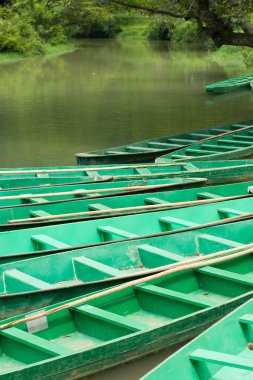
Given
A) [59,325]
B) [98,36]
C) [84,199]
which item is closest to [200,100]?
[84,199]

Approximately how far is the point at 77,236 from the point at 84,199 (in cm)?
133

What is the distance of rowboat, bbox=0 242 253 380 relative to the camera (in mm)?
6148

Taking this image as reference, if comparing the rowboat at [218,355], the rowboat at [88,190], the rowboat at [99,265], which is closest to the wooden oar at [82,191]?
the rowboat at [88,190]

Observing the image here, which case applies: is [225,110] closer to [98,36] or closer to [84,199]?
[84,199]

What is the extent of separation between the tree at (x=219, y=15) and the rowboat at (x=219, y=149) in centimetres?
228

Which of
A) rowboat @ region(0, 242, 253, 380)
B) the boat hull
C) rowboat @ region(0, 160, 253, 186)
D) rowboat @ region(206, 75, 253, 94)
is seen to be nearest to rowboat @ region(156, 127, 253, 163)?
rowboat @ region(0, 160, 253, 186)

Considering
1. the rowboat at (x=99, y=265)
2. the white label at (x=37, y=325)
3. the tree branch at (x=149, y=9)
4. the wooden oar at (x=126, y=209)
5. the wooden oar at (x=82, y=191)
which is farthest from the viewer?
the tree branch at (x=149, y=9)

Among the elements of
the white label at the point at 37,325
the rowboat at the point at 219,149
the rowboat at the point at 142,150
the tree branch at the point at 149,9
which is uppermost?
the tree branch at the point at 149,9

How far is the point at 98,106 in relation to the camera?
75.7 feet

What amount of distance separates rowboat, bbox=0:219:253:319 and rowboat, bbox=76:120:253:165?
5450 mm

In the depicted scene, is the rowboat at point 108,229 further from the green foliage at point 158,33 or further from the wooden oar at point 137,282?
the green foliage at point 158,33

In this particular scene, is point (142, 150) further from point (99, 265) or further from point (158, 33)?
point (158, 33)

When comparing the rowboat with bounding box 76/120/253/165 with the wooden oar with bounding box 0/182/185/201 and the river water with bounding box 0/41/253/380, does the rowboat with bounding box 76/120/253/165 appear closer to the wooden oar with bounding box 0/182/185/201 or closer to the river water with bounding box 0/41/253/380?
the river water with bounding box 0/41/253/380

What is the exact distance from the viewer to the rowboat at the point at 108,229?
329 inches
